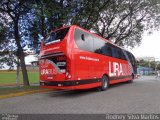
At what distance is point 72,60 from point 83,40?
158cm

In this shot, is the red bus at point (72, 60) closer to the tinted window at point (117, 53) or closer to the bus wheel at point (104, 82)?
the bus wheel at point (104, 82)

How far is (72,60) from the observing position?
862cm

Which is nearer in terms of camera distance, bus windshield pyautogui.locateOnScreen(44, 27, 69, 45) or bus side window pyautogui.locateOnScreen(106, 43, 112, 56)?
bus windshield pyautogui.locateOnScreen(44, 27, 69, 45)

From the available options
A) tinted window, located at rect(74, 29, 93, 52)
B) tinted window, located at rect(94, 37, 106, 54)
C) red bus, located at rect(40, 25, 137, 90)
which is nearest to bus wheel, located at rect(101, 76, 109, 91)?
red bus, located at rect(40, 25, 137, 90)

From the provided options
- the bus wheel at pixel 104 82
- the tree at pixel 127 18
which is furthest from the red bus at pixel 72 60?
the tree at pixel 127 18

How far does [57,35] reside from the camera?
9.70 meters

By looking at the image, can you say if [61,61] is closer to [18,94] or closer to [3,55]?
[18,94]

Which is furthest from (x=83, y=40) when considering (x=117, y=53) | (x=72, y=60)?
(x=117, y=53)

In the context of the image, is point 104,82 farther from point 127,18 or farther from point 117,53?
point 127,18

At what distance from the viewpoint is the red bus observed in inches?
340

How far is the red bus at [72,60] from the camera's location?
28.3ft

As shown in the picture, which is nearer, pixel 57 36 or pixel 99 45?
pixel 57 36

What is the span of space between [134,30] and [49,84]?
1700cm

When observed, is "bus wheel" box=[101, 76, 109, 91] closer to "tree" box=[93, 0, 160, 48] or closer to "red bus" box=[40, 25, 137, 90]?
"red bus" box=[40, 25, 137, 90]
